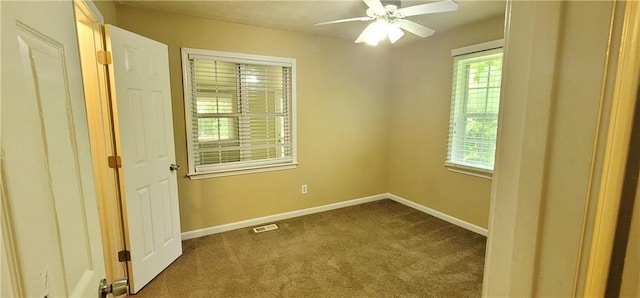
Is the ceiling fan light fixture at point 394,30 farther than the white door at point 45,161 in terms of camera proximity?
Yes

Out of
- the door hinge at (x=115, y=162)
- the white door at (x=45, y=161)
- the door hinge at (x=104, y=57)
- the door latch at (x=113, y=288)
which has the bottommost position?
the door latch at (x=113, y=288)

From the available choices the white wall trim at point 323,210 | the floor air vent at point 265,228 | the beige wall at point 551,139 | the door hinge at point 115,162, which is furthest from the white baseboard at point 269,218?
the beige wall at point 551,139

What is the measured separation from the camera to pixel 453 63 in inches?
127

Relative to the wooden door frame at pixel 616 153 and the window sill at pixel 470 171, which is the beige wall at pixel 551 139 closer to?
the wooden door frame at pixel 616 153

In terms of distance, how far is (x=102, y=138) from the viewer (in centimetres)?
196

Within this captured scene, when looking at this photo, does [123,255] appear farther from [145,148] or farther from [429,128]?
[429,128]

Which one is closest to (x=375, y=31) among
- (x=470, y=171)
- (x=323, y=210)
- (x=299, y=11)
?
(x=299, y=11)

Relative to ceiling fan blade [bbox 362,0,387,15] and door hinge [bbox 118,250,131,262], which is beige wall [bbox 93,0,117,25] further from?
ceiling fan blade [bbox 362,0,387,15]

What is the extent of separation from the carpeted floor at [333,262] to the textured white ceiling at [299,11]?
2277mm

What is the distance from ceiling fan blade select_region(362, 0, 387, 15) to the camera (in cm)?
201

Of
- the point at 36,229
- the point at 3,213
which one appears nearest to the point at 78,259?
the point at 36,229

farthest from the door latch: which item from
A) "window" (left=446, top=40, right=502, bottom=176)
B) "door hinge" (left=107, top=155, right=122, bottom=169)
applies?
"window" (left=446, top=40, right=502, bottom=176)

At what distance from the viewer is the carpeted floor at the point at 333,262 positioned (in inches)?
86.3

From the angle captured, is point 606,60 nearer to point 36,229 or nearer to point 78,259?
point 36,229
